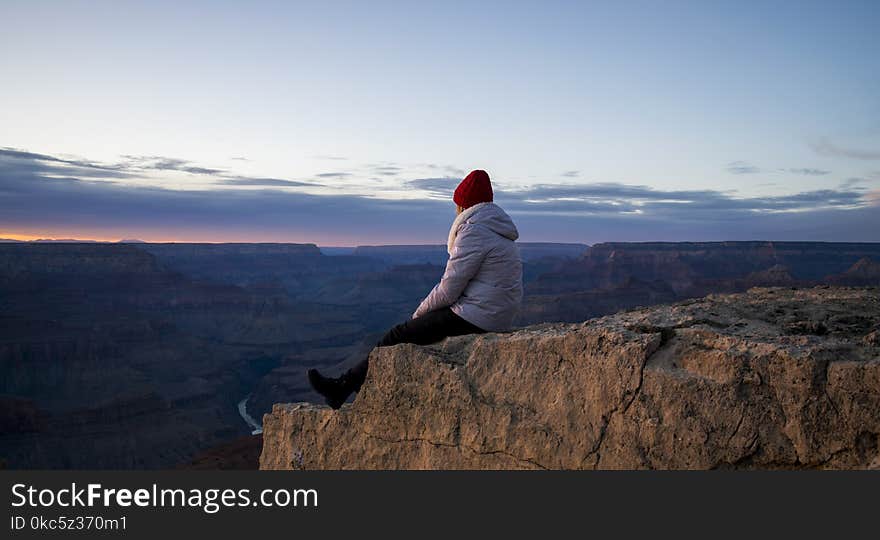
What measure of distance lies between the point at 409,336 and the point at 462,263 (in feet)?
2.30

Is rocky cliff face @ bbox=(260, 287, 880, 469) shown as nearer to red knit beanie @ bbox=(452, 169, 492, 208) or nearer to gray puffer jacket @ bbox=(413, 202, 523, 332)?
gray puffer jacket @ bbox=(413, 202, 523, 332)

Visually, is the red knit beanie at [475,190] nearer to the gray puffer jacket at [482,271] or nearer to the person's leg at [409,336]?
the gray puffer jacket at [482,271]

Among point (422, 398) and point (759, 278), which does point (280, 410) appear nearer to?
point (422, 398)

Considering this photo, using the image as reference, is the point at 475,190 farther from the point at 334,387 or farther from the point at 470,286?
the point at 334,387

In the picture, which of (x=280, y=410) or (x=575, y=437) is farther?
(x=280, y=410)

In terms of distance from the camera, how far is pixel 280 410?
481 cm

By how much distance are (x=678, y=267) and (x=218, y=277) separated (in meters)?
91.4

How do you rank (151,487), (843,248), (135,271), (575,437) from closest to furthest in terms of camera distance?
(151,487)
(575,437)
(843,248)
(135,271)

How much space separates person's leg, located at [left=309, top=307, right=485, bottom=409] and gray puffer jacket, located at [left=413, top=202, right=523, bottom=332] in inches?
2.6

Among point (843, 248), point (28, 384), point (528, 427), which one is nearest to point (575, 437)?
point (528, 427)

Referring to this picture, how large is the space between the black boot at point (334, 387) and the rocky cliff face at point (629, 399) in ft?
0.36

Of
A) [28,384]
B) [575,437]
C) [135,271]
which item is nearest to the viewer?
[575,437]

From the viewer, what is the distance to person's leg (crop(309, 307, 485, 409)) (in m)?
4.45

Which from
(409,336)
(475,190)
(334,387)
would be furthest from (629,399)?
(334,387)
